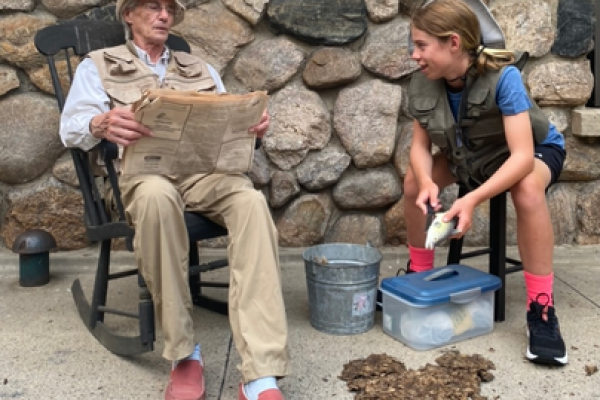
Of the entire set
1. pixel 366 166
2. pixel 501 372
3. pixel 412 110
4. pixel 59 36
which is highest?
pixel 59 36

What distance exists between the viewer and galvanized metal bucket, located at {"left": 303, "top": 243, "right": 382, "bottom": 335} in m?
2.23

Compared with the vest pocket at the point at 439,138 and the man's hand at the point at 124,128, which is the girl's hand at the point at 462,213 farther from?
the man's hand at the point at 124,128

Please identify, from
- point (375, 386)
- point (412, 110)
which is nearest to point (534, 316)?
point (375, 386)

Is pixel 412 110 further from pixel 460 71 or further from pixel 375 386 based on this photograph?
pixel 375 386

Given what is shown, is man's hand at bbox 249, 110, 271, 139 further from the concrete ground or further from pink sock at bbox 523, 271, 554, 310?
pink sock at bbox 523, 271, 554, 310

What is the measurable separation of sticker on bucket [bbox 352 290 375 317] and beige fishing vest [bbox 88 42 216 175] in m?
0.91

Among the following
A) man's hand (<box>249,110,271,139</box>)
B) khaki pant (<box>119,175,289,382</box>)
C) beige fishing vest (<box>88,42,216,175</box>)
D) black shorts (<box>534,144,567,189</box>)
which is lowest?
khaki pant (<box>119,175,289,382</box>)

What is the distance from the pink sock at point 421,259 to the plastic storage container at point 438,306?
0.15 m

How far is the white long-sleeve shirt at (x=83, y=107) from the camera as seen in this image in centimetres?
206

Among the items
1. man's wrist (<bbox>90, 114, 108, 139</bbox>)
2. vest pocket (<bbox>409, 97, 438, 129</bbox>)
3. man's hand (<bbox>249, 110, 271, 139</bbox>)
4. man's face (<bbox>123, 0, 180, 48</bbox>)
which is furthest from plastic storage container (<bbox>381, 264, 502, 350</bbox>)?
man's face (<bbox>123, 0, 180, 48</bbox>)

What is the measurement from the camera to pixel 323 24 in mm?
3008

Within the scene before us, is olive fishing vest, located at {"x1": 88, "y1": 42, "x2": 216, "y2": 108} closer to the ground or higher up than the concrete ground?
higher up

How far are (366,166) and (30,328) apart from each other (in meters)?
1.62

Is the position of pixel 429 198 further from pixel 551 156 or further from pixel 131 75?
pixel 131 75
